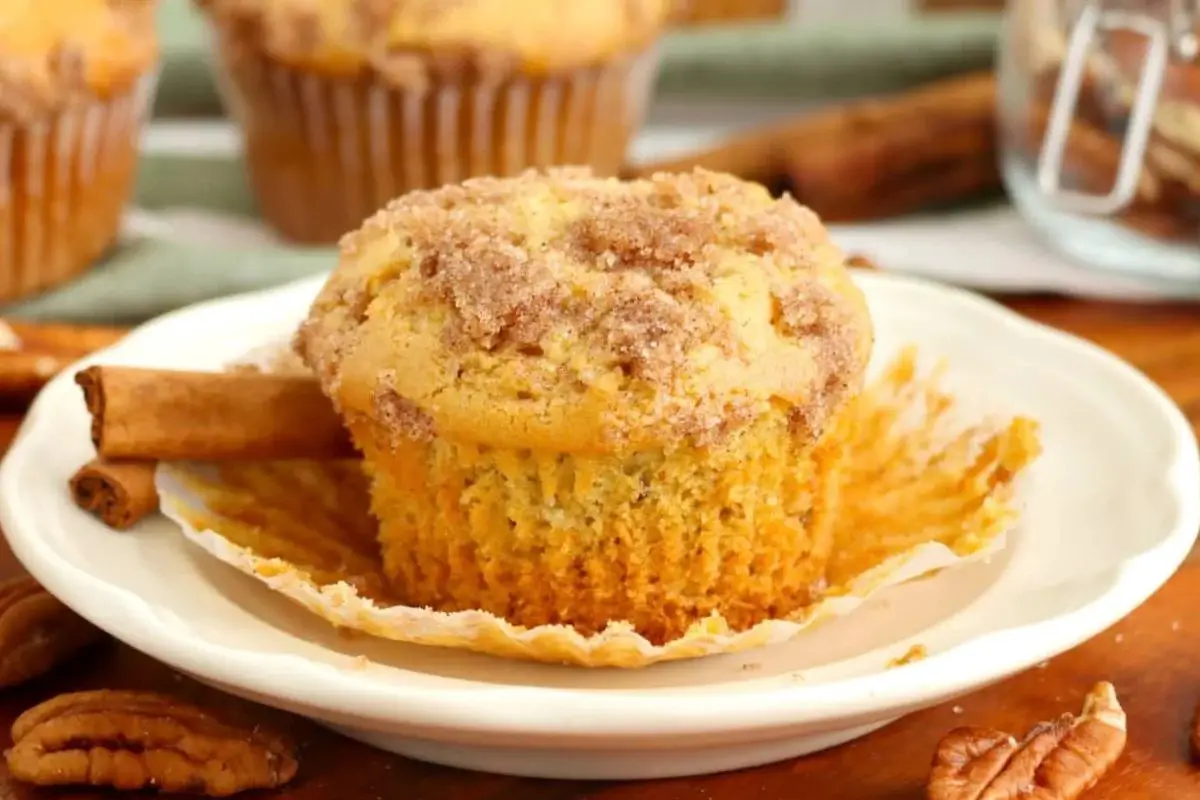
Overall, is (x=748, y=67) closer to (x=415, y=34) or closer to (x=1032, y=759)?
(x=415, y=34)

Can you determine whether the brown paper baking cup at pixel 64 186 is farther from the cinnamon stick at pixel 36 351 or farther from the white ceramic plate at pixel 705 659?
the white ceramic plate at pixel 705 659

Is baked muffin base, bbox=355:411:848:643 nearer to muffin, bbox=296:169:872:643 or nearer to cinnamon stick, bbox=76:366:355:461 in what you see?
muffin, bbox=296:169:872:643

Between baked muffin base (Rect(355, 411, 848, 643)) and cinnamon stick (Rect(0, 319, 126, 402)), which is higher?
baked muffin base (Rect(355, 411, 848, 643))

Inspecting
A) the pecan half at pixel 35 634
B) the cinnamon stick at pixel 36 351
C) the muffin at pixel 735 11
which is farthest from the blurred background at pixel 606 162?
the muffin at pixel 735 11

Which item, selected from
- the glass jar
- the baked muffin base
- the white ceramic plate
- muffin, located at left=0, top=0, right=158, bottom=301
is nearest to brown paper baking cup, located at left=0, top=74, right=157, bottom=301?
muffin, located at left=0, top=0, right=158, bottom=301

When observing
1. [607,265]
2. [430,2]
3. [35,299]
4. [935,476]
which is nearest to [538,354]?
[607,265]
